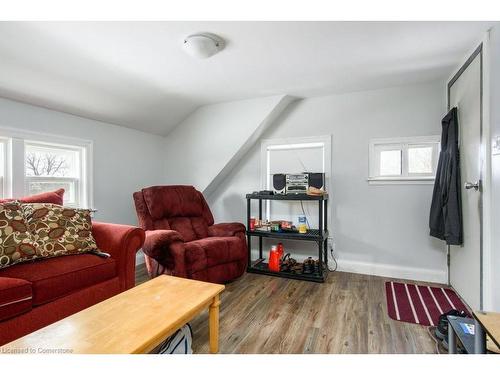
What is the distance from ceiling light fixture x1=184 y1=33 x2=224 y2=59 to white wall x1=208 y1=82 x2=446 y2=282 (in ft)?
5.08

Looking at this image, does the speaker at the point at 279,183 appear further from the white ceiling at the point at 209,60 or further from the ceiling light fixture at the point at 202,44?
the ceiling light fixture at the point at 202,44

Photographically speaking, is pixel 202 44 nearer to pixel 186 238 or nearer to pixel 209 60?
pixel 209 60

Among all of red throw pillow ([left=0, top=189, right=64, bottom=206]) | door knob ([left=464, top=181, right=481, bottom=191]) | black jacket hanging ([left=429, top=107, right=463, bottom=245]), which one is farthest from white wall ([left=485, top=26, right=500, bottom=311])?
red throw pillow ([left=0, top=189, right=64, bottom=206])

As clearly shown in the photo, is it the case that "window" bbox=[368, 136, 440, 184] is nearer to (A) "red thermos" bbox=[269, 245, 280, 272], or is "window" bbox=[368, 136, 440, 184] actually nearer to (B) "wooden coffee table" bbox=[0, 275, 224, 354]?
(A) "red thermos" bbox=[269, 245, 280, 272]

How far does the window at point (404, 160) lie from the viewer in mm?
2650

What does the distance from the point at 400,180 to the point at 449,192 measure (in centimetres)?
58

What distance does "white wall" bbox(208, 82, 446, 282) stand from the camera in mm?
2658

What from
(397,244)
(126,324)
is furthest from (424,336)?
(126,324)

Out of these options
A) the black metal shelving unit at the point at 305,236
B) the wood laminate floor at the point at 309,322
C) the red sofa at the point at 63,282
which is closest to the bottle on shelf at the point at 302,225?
the black metal shelving unit at the point at 305,236

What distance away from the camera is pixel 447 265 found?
2559 mm

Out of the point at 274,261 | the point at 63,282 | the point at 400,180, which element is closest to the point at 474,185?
the point at 400,180

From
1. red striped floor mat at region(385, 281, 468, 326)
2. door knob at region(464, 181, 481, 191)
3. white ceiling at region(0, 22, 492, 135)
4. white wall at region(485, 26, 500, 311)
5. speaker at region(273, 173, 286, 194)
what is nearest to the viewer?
white wall at region(485, 26, 500, 311)

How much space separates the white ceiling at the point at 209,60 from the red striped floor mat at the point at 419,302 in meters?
2.03

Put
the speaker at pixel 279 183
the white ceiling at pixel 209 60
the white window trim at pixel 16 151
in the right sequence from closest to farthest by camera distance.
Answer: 1. the white ceiling at pixel 209 60
2. the white window trim at pixel 16 151
3. the speaker at pixel 279 183
